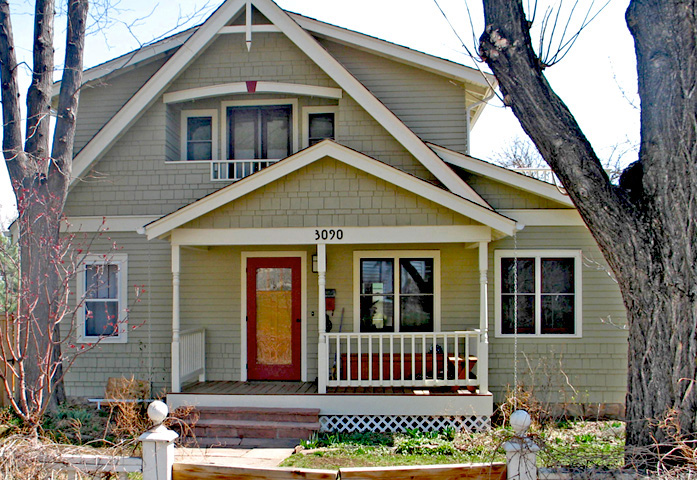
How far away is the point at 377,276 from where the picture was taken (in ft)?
31.8

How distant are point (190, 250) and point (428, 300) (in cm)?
458

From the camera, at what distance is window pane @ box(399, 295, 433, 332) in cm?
959

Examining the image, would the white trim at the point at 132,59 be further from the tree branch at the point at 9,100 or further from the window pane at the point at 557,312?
the window pane at the point at 557,312

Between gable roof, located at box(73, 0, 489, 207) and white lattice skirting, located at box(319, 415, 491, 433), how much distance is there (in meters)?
4.31

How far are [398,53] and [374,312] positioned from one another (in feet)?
16.4

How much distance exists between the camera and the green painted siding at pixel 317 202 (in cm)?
811

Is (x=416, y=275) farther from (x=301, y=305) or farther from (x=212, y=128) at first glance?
(x=212, y=128)

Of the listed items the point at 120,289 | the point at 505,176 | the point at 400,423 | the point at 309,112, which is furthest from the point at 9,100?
the point at 505,176

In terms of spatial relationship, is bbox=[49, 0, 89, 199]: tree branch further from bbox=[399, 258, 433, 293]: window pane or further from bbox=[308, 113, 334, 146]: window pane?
bbox=[399, 258, 433, 293]: window pane

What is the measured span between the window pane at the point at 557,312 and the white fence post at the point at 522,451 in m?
6.32

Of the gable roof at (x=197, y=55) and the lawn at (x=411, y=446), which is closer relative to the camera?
the lawn at (x=411, y=446)

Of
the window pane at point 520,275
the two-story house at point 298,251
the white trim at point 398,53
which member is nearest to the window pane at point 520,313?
the two-story house at point 298,251

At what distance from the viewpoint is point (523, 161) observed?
99.4ft

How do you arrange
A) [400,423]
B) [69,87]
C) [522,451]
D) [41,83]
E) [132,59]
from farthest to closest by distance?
1. [132,59]
2. [69,87]
3. [41,83]
4. [400,423]
5. [522,451]
